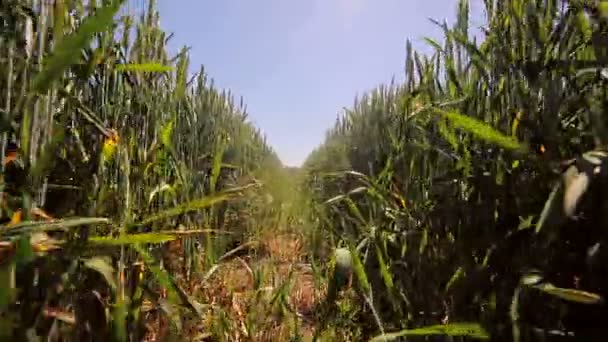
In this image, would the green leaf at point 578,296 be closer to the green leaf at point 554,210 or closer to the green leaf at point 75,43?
the green leaf at point 554,210

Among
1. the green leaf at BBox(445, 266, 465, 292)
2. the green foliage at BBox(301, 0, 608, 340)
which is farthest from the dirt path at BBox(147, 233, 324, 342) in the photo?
the green leaf at BBox(445, 266, 465, 292)

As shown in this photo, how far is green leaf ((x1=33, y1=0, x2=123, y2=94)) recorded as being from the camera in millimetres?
487

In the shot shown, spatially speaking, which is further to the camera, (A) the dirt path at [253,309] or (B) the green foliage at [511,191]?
(A) the dirt path at [253,309]

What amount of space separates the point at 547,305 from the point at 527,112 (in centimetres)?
39

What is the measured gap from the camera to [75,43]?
1.62 ft

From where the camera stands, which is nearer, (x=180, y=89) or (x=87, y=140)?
(x=87, y=140)

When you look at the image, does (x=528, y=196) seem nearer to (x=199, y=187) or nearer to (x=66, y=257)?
(x=66, y=257)

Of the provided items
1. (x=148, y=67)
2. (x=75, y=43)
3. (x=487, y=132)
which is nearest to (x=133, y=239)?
(x=75, y=43)

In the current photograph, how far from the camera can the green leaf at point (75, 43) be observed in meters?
0.49

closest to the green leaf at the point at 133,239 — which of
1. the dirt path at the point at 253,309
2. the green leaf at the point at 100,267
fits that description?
the green leaf at the point at 100,267

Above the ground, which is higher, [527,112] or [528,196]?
[527,112]

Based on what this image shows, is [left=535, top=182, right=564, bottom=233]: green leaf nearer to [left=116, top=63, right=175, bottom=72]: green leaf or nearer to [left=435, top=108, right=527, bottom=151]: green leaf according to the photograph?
[left=435, top=108, right=527, bottom=151]: green leaf

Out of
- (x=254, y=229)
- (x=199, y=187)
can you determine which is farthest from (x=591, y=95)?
(x=254, y=229)

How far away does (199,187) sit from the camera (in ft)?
6.71
